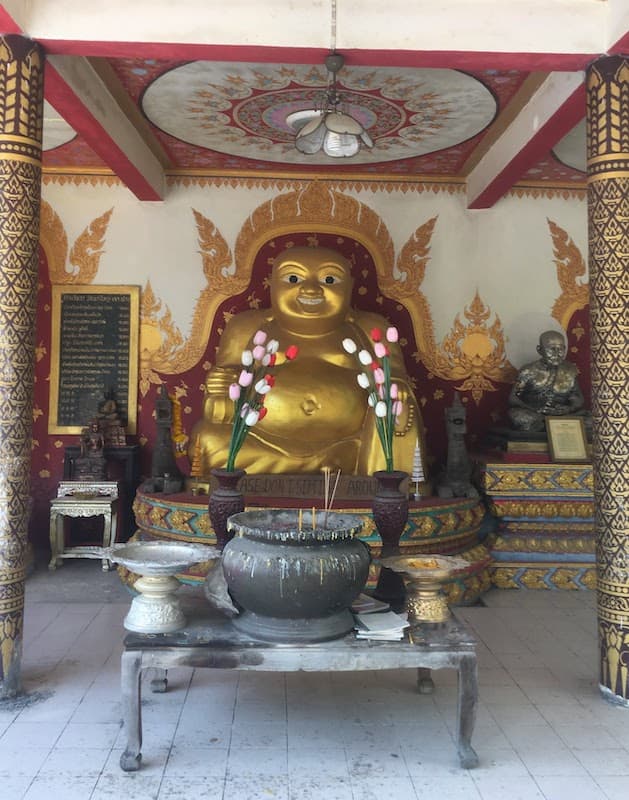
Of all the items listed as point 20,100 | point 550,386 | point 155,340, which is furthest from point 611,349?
point 155,340

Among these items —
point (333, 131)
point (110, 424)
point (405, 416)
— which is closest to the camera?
point (333, 131)

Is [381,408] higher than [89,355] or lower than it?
lower

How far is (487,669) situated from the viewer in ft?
11.3

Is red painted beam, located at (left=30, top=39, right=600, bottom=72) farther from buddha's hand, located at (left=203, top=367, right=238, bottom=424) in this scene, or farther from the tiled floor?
the tiled floor

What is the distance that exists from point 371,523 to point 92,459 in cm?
224

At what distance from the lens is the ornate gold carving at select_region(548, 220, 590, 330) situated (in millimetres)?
5863

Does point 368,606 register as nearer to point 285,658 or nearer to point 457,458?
point 285,658

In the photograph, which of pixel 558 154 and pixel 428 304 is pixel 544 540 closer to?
pixel 428 304

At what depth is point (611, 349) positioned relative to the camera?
3188 mm

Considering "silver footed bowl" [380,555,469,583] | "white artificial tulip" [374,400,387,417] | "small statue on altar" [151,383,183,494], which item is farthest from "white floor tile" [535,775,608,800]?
"small statue on altar" [151,383,183,494]

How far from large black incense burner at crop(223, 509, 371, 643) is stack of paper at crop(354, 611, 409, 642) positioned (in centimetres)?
6

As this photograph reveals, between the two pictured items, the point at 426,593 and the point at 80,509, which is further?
the point at 80,509

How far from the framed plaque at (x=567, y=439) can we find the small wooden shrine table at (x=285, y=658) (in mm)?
2687

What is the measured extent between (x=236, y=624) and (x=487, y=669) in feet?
4.64
